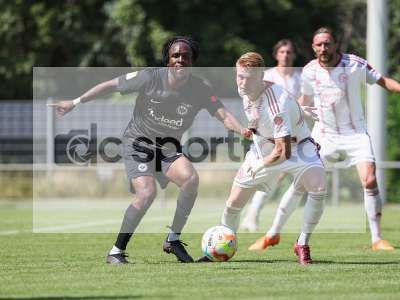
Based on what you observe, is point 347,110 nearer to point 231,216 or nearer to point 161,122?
point 231,216

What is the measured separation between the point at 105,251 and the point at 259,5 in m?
20.2

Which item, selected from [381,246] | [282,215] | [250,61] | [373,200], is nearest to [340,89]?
[373,200]

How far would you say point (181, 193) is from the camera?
31.3 feet

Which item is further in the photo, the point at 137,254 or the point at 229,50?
the point at 229,50

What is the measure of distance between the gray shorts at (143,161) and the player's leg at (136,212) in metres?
0.07

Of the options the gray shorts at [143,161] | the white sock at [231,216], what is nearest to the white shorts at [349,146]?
the white sock at [231,216]

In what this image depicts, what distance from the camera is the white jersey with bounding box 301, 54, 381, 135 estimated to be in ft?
36.2

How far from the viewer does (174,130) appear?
9.46m

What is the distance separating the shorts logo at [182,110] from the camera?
938 centimetres

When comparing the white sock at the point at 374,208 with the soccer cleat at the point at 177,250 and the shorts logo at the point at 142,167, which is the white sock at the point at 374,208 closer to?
the soccer cleat at the point at 177,250

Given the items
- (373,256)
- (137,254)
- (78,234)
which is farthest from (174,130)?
(78,234)

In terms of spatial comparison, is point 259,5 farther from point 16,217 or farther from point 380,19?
point 16,217

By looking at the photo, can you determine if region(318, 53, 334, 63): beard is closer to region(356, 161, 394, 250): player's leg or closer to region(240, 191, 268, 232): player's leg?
region(356, 161, 394, 250): player's leg

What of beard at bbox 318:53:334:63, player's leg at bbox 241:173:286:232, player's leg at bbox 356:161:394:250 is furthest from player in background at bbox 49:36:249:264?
player's leg at bbox 241:173:286:232
